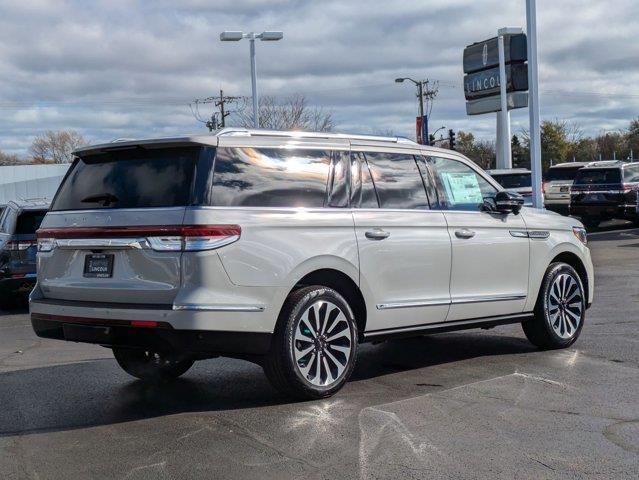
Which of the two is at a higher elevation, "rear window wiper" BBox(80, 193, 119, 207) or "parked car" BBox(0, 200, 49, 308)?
"rear window wiper" BBox(80, 193, 119, 207)

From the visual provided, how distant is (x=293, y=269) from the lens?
19.2 feet

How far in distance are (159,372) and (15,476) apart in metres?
2.46

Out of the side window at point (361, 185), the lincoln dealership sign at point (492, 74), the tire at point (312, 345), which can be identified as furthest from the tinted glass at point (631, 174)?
the tire at point (312, 345)

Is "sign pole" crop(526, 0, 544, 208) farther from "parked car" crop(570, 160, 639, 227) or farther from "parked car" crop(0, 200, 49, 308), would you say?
"parked car" crop(0, 200, 49, 308)

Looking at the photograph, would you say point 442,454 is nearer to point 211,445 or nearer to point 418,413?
point 418,413

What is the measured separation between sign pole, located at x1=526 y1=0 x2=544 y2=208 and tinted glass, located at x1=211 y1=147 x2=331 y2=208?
578 inches

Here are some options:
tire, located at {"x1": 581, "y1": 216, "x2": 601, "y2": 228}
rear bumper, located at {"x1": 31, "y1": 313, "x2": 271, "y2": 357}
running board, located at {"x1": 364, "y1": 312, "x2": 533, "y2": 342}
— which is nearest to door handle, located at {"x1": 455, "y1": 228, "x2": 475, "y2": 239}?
running board, located at {"x1": 364, "y1": 312, "x2": 533, "y2": 342}

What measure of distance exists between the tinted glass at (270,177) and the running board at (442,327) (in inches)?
46.1

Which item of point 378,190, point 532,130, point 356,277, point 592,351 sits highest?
point 532,130

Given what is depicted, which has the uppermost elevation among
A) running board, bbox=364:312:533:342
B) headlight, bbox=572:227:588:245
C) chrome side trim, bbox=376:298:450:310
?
headlight, bbox=572:227:588:245

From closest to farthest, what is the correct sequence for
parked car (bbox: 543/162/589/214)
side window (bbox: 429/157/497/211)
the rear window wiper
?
the rear window wiper
side window (bbox: 429/157/497/211)
parked car (bbox: 543/162/589/214)

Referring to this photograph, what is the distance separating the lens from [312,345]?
19.7ft

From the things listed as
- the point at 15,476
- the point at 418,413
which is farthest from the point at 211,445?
the point at 418,413

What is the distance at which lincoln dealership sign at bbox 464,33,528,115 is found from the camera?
41438 mm
